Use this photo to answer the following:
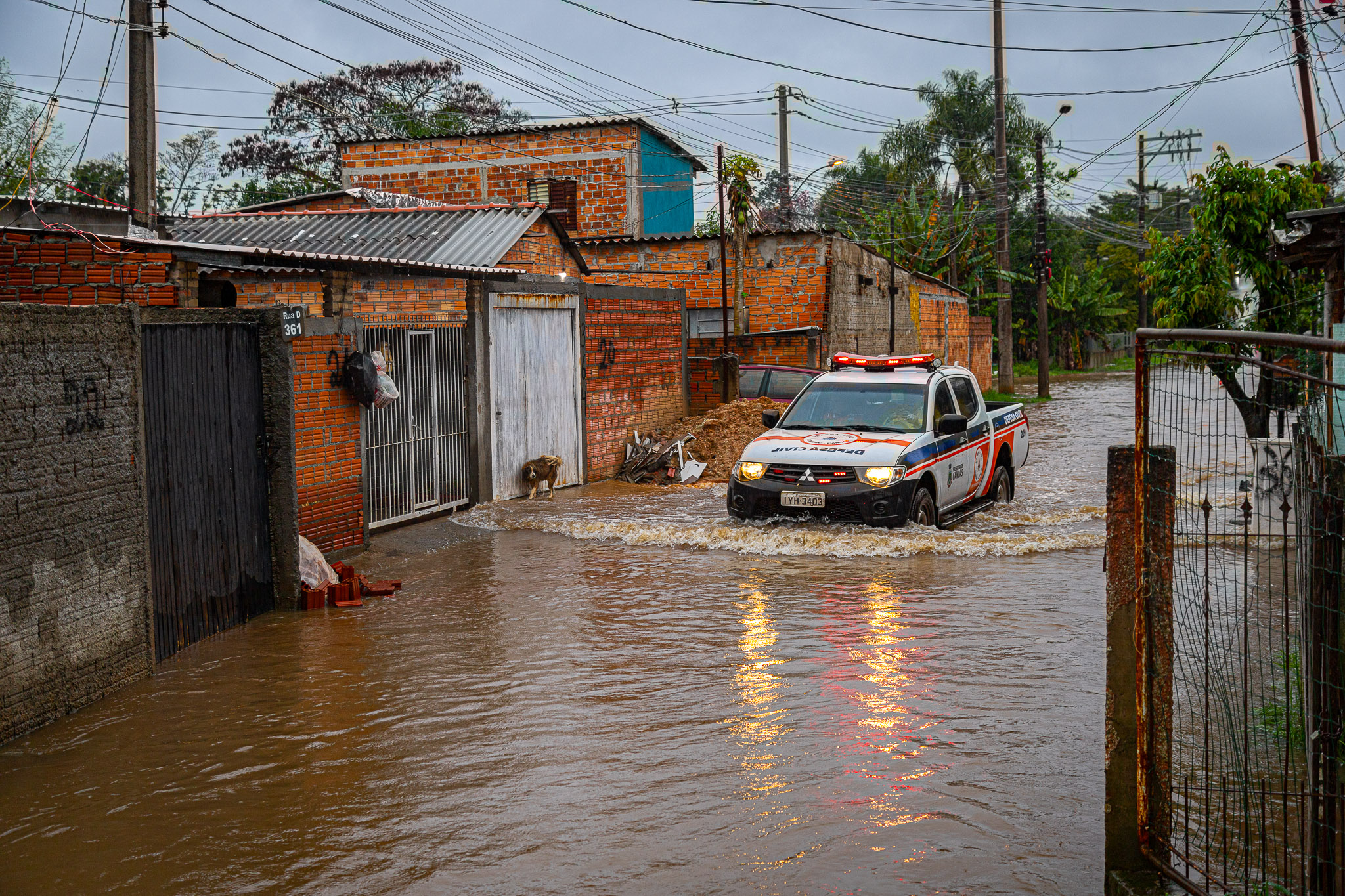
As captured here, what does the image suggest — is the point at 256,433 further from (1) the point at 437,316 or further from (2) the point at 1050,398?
(2) the point at 1050,398

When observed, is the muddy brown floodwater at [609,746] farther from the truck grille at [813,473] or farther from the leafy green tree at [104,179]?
the leafy green tree at [104,179]

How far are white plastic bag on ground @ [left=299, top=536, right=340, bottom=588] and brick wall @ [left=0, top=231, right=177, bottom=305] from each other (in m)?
2.72

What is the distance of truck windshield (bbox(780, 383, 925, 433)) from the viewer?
12922mm

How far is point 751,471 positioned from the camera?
12445 millimetres

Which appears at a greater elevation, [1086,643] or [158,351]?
[158,351]

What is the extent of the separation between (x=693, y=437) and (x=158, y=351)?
11295 mm

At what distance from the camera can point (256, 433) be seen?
9.81 meters

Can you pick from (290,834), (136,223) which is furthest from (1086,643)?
(136,223)

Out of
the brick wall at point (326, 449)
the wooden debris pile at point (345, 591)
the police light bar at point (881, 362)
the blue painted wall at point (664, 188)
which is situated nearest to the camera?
the wooden debris pile at point (345, 591)

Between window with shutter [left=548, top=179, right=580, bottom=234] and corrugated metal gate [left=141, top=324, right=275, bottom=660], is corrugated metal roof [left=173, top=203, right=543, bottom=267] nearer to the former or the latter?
corrugated metal gate [left=141, top=324, right=275, bottom=660]

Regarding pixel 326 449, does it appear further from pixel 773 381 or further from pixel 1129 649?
pixel 773 381

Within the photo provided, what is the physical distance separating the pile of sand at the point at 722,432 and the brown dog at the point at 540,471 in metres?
2.52

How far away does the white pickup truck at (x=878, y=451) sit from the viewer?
39.3 ft

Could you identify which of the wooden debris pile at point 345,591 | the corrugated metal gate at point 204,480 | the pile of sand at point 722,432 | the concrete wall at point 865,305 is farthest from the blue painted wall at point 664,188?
the corrugated metal gate at point 204,480
